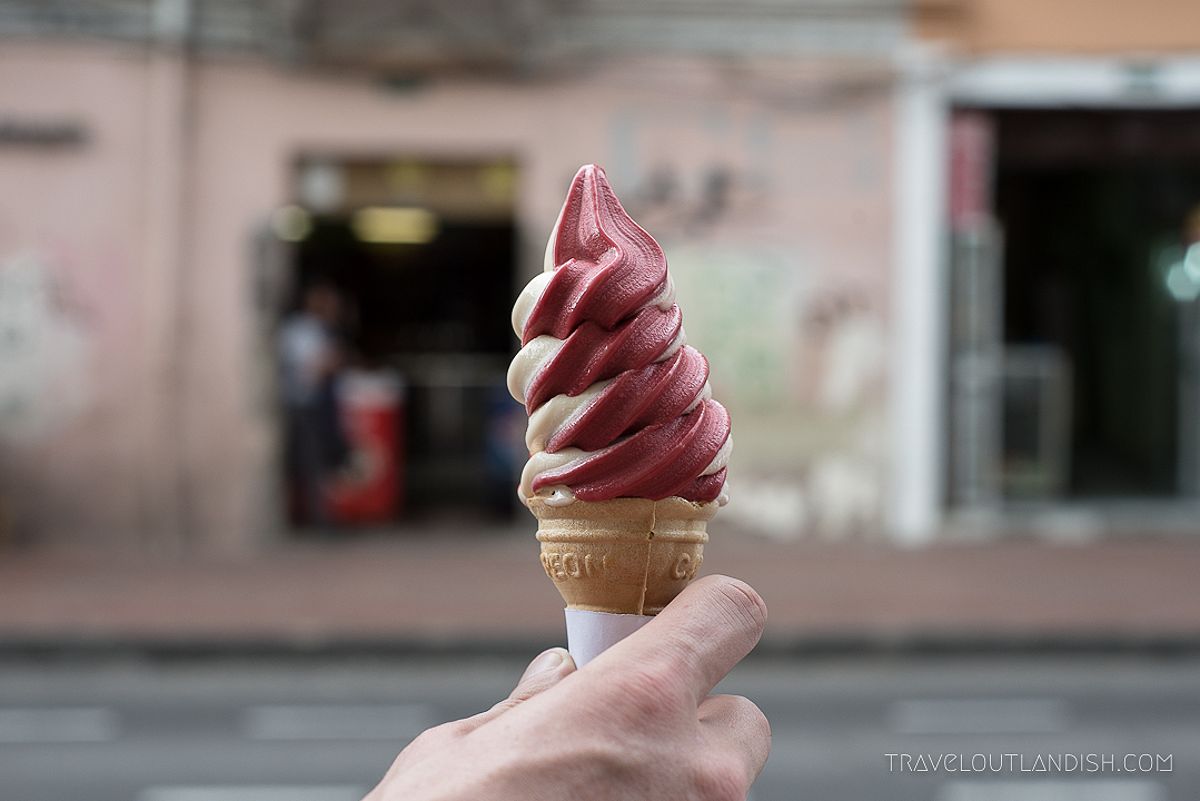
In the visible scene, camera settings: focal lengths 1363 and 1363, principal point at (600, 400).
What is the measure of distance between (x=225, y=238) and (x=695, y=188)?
4.58 meters

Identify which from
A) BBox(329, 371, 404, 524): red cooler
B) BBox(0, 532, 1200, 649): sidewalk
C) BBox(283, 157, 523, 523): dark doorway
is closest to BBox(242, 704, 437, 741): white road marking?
BBox(0, 532, 1200, 649): sidewalk

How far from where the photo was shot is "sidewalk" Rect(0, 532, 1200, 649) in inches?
353

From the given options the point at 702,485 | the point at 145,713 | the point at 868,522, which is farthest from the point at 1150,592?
the point at 702,485

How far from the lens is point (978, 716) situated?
729 centimetres

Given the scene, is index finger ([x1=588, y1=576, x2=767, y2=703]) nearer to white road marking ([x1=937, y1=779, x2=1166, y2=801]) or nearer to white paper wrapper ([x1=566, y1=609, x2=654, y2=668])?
white paper wrapper ([x1=566, y1=609, x2=654, y2=668])

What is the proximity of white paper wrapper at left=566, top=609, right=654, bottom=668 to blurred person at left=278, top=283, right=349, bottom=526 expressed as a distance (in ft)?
35.9

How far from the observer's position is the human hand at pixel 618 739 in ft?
5.57

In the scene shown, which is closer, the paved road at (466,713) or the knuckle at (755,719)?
the knuckle at (755,719)

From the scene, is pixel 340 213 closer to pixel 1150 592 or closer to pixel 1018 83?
pixel 1018 83

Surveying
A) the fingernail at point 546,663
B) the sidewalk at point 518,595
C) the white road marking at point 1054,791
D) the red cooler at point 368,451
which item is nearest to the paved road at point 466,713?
the white road marking at point 1054,791

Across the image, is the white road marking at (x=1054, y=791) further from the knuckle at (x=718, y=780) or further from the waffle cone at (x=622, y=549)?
the knuckle at (x=718, y=780)

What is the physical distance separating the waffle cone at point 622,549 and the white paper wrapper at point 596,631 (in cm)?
3

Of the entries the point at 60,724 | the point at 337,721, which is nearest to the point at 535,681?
the point at 337,721

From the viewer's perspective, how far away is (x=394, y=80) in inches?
517
